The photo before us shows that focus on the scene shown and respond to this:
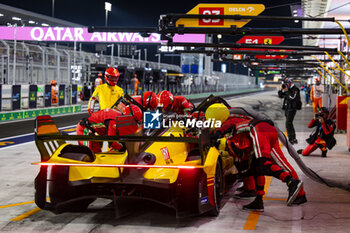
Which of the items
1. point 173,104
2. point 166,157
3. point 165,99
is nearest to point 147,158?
point 166,157

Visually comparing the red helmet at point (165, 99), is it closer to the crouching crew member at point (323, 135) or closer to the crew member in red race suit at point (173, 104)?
the crew member in red race suit at point (173, 104)

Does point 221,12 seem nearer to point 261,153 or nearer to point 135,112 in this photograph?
point 135,112

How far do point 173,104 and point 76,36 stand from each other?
47839 millimetres

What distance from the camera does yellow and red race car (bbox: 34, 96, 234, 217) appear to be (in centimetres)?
602

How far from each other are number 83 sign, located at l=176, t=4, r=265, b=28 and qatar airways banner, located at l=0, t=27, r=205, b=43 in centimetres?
4044

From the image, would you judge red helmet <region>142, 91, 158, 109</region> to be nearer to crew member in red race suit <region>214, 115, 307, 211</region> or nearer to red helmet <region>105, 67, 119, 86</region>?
crew member in red race suit <region>214, 115, 307, 211</region>

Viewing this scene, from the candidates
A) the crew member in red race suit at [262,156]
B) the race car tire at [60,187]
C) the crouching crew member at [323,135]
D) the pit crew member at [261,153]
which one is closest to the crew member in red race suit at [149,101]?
the pit crew member at [261,153]

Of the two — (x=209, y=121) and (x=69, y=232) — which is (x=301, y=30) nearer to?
(x=209, y=121)

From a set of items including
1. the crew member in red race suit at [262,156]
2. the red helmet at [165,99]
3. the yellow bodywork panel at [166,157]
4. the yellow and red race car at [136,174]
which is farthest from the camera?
the red helmet at [165,99]

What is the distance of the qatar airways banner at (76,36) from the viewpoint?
54125 millimetres

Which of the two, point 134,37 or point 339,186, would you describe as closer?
point 339,186

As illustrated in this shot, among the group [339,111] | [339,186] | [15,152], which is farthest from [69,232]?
[339,111]

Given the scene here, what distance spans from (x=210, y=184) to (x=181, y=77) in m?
50.6

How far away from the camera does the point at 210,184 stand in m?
6.34
